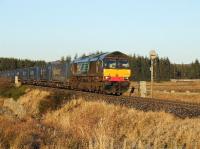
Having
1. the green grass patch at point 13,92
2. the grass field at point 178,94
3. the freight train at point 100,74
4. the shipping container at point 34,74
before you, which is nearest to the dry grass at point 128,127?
the freight train at point 100,74

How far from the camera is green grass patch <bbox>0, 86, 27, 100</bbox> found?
4246 cm

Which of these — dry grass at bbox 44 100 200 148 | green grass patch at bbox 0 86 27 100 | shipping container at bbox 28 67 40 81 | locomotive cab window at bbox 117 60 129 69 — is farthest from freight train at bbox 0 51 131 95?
shipping container at bbox 28 67 40 81

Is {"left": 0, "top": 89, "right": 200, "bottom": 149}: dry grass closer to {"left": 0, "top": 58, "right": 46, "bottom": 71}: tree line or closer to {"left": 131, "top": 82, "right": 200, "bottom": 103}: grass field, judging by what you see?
{"left": 131, "top": 82, "right": 200, "bottom": 103}: grass field

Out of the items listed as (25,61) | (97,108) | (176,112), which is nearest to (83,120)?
(97,108)

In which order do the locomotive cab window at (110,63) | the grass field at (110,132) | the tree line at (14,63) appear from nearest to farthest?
the grass field at (110,132) → the locomotive cab window at (110,63) → the tree line at (14,63)

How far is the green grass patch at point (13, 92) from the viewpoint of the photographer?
42463mm

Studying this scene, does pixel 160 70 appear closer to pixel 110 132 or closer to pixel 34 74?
pixel 34 74

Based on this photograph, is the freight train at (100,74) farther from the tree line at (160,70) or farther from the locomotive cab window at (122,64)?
the tree line at (160,70)

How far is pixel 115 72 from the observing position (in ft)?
103

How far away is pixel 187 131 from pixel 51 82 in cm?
4141

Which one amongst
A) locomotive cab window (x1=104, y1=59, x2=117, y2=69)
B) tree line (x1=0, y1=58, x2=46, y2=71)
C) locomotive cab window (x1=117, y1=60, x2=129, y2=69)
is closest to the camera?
locomotive cab window (x1=104, y1=59, x2=117, y2=69)

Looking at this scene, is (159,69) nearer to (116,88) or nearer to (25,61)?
(25,61)

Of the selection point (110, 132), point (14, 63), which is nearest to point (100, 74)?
point (110, 132)

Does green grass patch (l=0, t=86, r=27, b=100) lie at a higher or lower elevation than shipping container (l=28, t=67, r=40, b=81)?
lower
